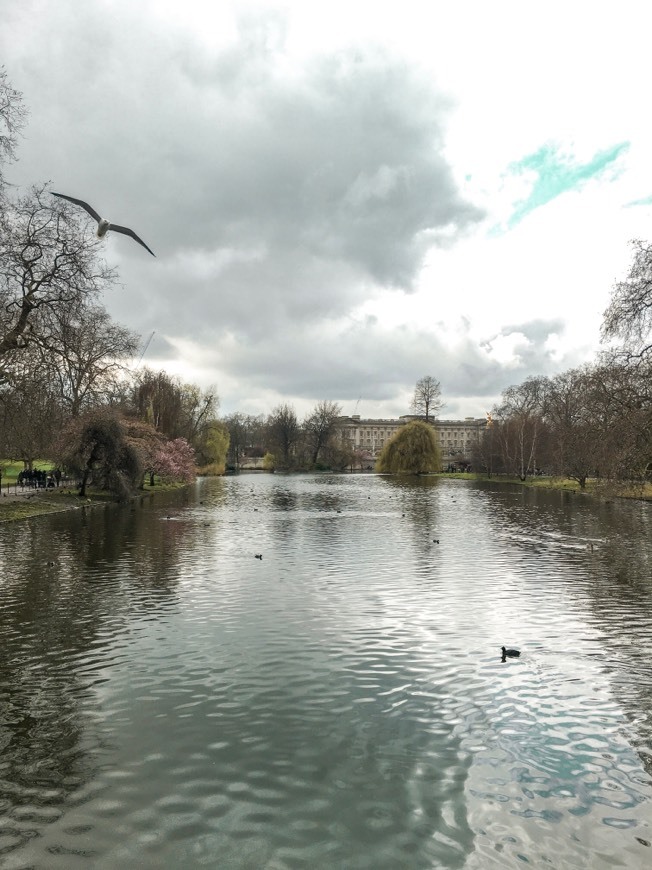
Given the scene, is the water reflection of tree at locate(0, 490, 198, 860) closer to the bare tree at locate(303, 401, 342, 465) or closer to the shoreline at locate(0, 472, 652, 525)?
the shoreline at locate(0, 472, 652, 525)

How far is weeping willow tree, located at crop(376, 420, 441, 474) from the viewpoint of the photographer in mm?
99062

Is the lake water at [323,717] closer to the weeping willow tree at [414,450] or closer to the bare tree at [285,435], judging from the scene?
the weeping willow tree at [414,450]

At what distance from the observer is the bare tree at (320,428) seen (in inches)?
5027

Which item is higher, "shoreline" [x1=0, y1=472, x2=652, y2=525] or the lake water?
"shoreline" [x1=0, y1=472, x2=652, y2=525]

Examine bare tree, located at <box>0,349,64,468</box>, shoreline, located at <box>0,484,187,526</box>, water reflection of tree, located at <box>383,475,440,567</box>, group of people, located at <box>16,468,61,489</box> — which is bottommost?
water reflection of tree, located at <box>383,475,440,567</box>

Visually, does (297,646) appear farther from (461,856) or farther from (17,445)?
(17,445)

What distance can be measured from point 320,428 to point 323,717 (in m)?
120

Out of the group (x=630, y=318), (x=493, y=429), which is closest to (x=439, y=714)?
(x=630, y=318)

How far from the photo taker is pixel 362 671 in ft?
31.9

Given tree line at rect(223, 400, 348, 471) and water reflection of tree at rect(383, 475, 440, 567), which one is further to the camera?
tree line at rect(223, 400, 348, 471)

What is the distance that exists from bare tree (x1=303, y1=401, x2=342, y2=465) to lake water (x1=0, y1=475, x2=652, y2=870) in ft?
359

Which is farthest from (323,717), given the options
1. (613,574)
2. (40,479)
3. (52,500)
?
(40,479)

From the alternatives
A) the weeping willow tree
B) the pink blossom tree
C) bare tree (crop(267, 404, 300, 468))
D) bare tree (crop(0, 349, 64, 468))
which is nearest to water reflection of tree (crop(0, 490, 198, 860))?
bare tree (crop(0, 349, 64, 468))

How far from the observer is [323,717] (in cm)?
803
